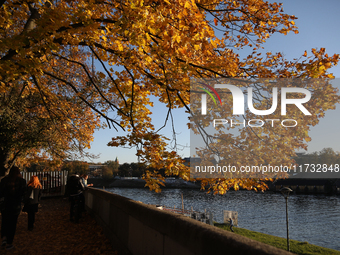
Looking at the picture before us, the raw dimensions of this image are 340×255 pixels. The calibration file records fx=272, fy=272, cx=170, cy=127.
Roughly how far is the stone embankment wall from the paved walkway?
582mm

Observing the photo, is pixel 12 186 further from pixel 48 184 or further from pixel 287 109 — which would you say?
pixel 48 184

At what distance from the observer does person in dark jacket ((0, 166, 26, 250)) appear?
6.33 meters

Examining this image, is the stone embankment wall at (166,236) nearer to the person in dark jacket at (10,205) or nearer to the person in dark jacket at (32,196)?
the person in dark jacket at (10,205)

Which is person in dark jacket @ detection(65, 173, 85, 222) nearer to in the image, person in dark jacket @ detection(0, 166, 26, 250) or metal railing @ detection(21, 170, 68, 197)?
person in dark jacket @ detection(0, 166, 26, 250)

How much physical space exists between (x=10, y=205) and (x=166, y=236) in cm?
489

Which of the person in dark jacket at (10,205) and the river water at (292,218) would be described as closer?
the person in dark jacket at (10,205)

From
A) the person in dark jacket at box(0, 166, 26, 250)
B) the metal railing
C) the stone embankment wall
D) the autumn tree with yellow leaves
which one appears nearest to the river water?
the metal railing

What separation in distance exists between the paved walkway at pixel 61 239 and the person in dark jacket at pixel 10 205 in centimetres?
30

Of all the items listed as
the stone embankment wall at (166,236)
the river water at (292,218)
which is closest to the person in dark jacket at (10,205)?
the stone embankment wall at (166,236)

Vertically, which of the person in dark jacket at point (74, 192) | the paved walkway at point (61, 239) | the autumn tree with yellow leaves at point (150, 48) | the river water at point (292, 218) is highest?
the autumn tree with yellow leaves at point (150, 48)

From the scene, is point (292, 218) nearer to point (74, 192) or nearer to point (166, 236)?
point (74, 192)

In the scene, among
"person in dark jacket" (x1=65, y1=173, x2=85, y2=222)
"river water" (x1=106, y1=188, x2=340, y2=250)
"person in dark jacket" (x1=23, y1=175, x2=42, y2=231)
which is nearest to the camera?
"person in dark jacket" (x1=23, y1=175, x2=42, y2=231)

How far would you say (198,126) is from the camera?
7363 millimetres

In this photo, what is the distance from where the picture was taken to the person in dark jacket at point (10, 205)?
6332mm
